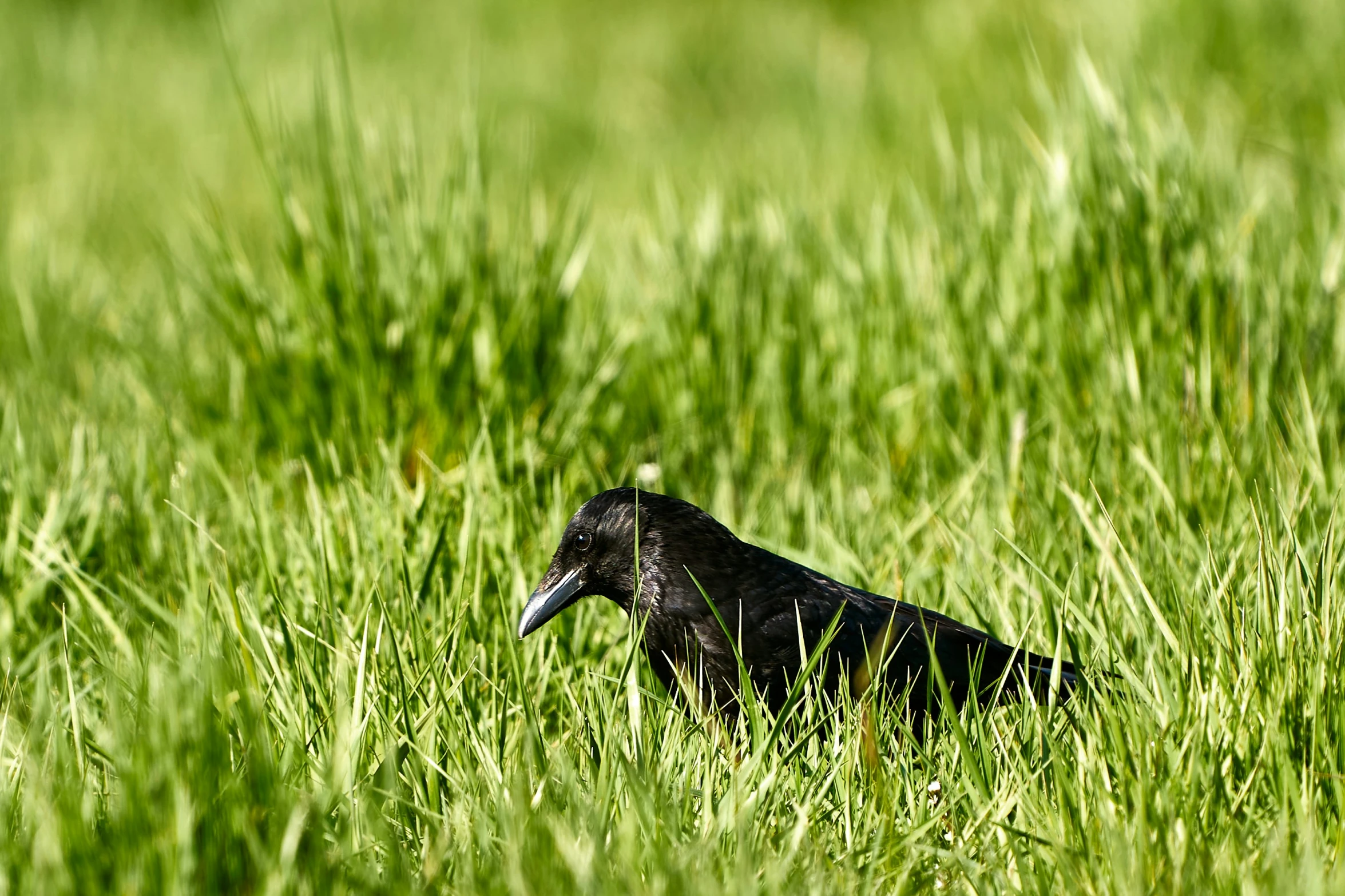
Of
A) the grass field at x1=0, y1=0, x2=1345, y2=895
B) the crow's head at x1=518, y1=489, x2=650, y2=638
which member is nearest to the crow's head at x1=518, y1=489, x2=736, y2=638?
the crow's head at x1=518, y1=489, x2=650, y2=638

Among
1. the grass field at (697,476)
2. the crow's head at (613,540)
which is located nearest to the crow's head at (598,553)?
the crow's head at (613,540)

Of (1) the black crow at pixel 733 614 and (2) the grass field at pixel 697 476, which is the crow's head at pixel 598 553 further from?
(2) the grass field at pixel 697 476

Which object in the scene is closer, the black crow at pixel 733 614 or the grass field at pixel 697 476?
the grass field at pixel 697 476

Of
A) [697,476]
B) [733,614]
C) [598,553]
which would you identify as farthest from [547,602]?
[697,476]

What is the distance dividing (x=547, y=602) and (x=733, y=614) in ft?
1.07

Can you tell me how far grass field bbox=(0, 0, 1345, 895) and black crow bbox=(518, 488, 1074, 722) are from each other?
Answer: 0.32ft

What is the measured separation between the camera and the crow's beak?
7.13 feet

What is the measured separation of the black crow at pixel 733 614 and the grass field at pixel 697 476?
0.32 ft

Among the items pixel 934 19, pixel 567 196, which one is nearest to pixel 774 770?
pixel 567 196

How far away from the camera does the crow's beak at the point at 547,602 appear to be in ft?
7.13

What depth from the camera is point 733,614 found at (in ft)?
7.17

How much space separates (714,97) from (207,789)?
6.28m

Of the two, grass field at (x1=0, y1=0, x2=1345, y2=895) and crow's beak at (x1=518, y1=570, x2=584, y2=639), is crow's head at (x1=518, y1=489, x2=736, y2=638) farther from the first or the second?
grass field at (x1=0, y1=0, x2=1345, y2=895)

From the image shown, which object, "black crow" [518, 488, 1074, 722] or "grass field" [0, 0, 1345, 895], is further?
"black crow" [518, 488, 1074, 722]
